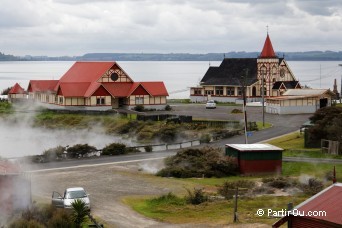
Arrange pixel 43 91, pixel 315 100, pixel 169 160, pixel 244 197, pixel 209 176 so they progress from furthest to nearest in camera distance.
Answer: pixel 43 91, pixel 315 100, pixel 169 160, pixel 209 176, pixel 244 197

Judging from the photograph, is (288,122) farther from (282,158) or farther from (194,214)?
(194,214)

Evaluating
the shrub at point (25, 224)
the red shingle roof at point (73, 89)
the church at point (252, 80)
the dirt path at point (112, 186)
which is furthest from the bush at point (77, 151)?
the church at point (252, 80)

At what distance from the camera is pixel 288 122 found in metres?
66.2

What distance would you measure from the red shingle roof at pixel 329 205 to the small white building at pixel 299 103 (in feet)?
174

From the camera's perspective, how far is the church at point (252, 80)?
9406 cm

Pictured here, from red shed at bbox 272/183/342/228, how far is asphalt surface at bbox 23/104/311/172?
2602 centimetres

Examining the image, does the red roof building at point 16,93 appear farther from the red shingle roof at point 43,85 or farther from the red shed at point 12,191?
the red shed at point 12,191

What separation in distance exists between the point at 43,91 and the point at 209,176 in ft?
177

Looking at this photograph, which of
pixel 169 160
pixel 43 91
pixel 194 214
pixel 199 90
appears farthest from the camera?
pixel 199 90

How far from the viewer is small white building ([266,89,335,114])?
73688mm

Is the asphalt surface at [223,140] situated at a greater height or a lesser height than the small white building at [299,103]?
lesser

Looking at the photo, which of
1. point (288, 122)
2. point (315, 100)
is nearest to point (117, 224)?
point (288, 122)

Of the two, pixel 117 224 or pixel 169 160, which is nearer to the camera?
pixel 117 224

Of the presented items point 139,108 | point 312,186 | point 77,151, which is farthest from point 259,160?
point 139,108
